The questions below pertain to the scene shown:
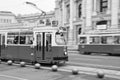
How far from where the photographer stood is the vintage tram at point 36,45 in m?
15.9

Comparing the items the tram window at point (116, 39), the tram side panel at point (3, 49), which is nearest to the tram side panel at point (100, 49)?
the tram window at point (116, 39)

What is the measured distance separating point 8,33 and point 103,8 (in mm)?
30936

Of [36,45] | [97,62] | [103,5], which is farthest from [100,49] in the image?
[103,5]

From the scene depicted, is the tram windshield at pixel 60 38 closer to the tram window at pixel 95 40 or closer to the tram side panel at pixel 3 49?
the tram side panel at pixel 3 49

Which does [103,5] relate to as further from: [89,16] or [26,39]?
[26,39]

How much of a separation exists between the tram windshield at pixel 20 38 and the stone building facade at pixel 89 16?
663 inches

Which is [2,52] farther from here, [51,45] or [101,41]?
[101,41]

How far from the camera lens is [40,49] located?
1628 centimetres

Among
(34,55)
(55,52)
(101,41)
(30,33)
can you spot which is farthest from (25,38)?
(101,41)

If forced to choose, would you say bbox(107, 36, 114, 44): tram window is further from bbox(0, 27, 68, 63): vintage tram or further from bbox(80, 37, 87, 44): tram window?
bbox(0, 27, 68, 63): vintage tram

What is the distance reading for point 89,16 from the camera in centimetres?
4509

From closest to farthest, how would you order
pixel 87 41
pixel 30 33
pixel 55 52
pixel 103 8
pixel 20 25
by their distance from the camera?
pixel 55 52 → pixel 30 33 → pixel 20 25 → pixel 87 41 → pixel 103 8

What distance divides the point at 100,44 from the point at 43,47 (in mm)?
14723

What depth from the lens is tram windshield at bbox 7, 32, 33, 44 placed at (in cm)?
1716
